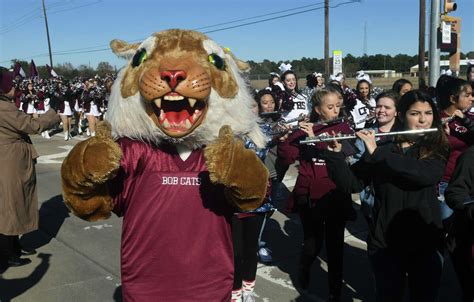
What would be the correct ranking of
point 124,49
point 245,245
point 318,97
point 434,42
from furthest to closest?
point 434,42, point 318,97, point 245,245, point 124,49

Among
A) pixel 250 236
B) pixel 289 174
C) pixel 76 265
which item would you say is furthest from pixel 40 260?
pixel 289 174

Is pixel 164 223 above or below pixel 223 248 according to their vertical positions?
above

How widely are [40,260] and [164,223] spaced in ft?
11.3

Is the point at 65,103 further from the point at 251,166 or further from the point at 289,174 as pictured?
the point at 251,166

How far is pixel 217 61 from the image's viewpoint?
231 cm

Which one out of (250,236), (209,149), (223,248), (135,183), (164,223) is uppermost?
(209,149)

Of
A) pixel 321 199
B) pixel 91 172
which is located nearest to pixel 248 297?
pixel 321 199

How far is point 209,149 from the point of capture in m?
2.04

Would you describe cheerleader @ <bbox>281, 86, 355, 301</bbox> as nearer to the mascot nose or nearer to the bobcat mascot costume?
the bobcat mascot costume

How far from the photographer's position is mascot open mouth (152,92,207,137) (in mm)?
2158

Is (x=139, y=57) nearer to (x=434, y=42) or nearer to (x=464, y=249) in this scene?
(x=464, y=249)

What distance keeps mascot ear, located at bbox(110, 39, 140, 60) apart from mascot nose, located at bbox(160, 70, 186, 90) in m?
0.42

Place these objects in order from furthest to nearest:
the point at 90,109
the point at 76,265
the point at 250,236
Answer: the point at 90,109 < the point at 76,265 < the point at 250,236

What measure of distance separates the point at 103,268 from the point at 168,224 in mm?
2877
